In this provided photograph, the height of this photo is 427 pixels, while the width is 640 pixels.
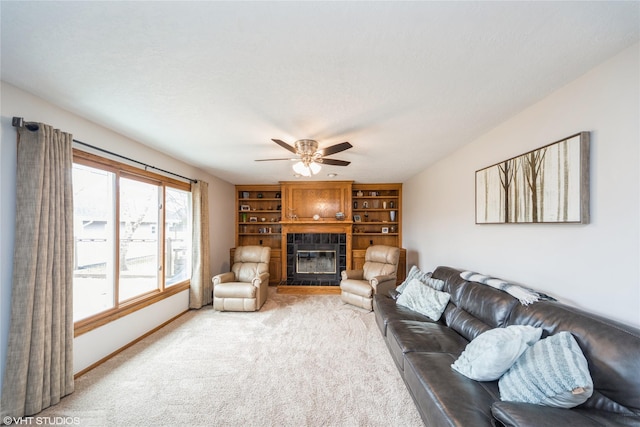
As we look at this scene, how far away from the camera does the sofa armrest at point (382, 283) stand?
399 cm

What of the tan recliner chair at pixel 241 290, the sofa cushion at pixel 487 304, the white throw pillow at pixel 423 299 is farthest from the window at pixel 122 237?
the sofa cushion at pixel 487 304

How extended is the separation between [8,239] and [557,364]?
3.70m

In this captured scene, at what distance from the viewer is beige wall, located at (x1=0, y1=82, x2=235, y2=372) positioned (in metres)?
1.74

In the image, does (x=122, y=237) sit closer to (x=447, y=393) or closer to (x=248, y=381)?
(x=248, y=381)

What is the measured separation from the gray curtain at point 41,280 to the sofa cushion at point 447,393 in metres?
2.86

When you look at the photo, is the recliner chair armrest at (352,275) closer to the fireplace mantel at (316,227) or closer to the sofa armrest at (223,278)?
the fireplace mantel at (316,227)

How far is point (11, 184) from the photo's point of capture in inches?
70.3

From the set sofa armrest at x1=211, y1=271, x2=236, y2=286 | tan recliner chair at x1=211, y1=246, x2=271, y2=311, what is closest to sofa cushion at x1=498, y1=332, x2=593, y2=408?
tan recliner chair at x1=211, y1=246, x2=271, y2=311

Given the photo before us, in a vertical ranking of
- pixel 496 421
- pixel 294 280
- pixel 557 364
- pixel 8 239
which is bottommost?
pixel 294 280

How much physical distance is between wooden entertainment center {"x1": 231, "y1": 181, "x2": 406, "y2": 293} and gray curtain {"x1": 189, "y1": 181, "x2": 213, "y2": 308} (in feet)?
5.92

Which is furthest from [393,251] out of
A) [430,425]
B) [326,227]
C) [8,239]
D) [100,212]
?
[8,239]

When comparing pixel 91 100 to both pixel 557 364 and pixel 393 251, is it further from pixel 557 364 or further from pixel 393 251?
pixel 393 251
